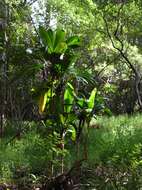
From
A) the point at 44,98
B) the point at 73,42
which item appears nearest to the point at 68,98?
the point at 44,98

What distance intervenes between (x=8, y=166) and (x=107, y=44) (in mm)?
11109

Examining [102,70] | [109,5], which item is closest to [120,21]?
[109,5]

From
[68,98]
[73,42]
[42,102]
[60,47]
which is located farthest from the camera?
[73,42]

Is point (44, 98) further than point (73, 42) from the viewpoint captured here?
No

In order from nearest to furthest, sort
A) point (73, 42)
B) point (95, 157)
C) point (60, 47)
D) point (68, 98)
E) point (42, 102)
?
1. point (60, 47)
2. point (42, 102)
3. point (68, 98)
4. point (73, 42)
5. point (95, 157)

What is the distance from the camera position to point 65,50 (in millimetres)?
9023

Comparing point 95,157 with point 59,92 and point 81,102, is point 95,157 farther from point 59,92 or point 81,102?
point 59,92

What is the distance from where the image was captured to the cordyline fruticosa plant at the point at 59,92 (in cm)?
884

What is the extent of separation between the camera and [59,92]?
909 cm

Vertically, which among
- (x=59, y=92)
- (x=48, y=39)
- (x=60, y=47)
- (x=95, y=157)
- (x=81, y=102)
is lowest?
(x=95, y=157)

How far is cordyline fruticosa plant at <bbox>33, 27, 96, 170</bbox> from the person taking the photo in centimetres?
884

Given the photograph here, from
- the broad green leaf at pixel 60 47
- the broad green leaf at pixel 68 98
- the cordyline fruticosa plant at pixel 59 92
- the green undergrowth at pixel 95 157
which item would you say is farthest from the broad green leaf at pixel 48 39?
the green undergrowth at pixel 95 157

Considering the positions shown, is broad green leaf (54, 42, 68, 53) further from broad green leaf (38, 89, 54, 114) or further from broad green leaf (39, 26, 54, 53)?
broad green leaf (38, 89, 54, 114)

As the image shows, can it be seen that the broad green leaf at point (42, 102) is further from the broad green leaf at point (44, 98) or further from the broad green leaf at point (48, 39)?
the broad green leaf at point (48, 39)
